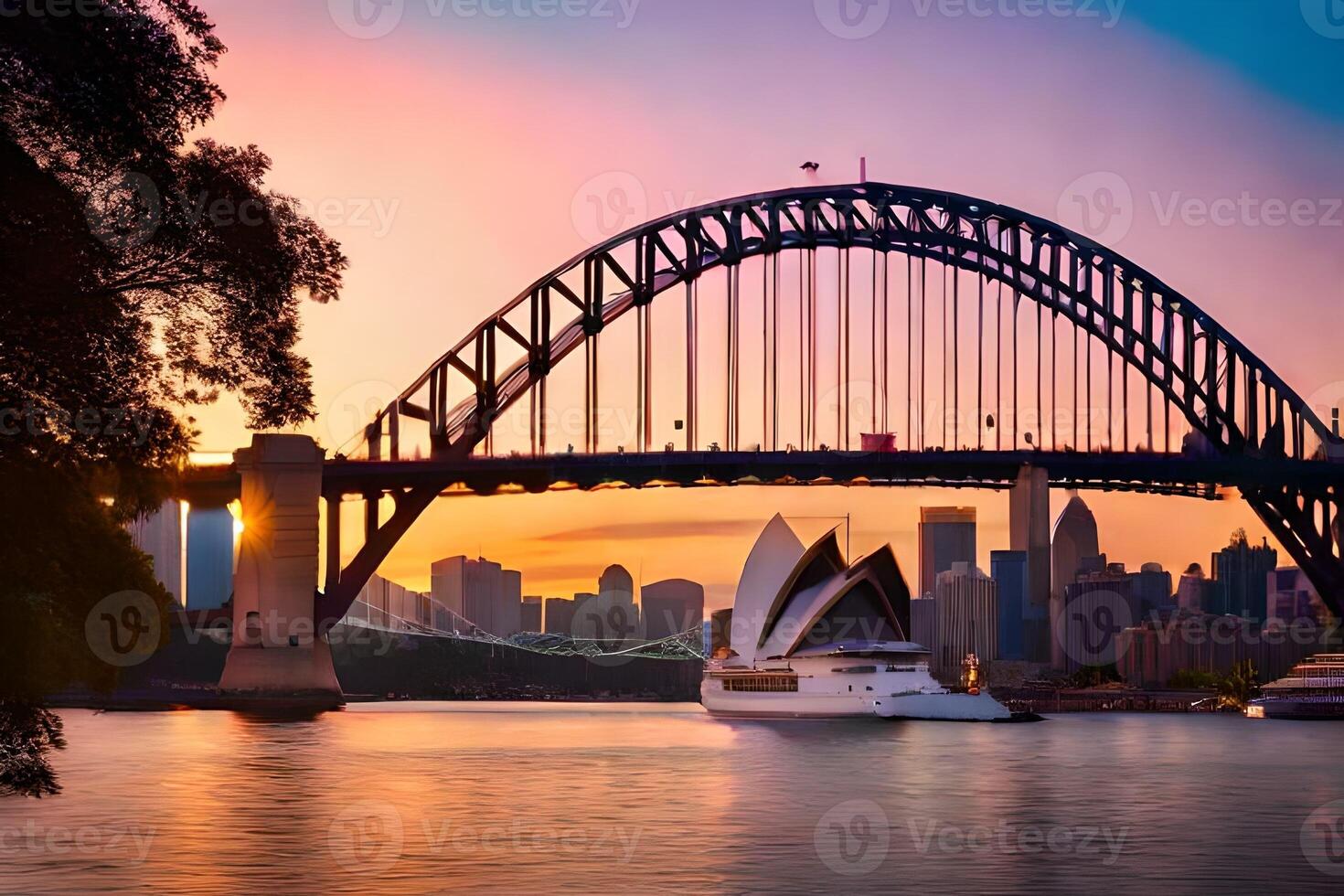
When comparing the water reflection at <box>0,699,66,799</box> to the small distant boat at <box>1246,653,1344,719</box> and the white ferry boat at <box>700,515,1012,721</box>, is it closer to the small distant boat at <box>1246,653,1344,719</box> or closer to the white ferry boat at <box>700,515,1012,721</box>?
the white ferry boat at <box>700,515,1012,721</box>

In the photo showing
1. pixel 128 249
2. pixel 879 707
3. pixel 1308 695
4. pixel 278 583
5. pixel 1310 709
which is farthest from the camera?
pixel 1308 695

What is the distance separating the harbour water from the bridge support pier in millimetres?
23284

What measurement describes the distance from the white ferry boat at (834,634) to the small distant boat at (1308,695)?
82.3 feet

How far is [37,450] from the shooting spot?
60.6 feet

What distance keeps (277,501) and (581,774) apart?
48.7m

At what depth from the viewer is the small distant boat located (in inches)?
4683

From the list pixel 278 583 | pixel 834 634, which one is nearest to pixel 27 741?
pixel 278 583

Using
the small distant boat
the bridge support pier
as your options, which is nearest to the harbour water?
the bridge support pier

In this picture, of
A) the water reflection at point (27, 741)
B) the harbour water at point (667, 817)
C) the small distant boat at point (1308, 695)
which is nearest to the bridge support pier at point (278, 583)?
the harbour water at point (667, 817)

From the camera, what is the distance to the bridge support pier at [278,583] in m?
96.4

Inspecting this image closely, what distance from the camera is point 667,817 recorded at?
37.7m

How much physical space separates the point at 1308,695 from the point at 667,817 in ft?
307

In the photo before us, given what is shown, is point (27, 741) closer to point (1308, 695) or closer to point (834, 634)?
point (834, 634)

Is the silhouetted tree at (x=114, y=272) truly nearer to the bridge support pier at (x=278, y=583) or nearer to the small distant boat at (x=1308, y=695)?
the bridge support pier at (x=278, y=583)
